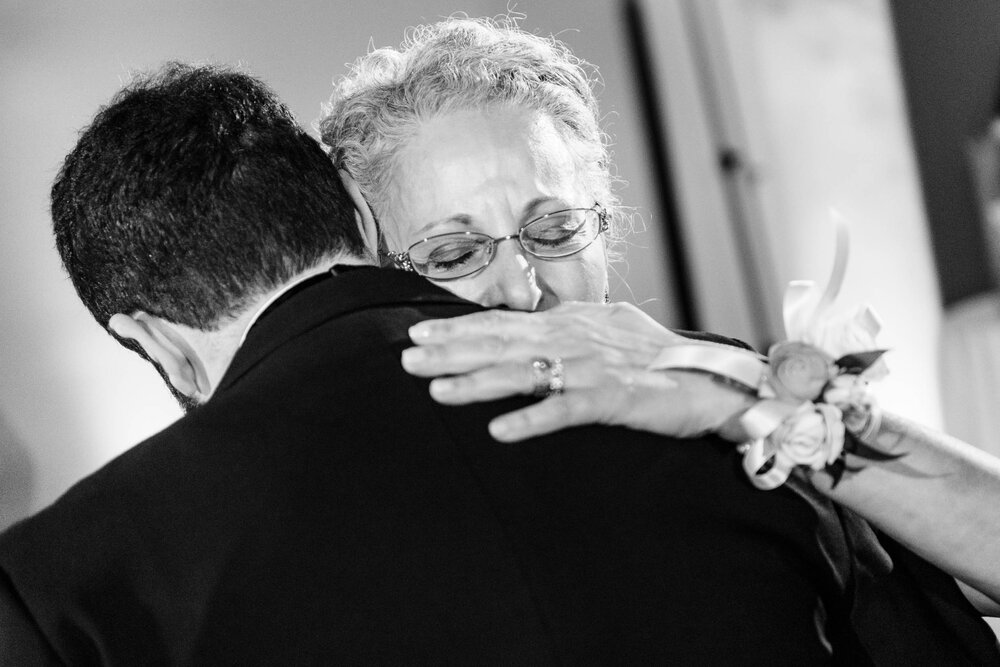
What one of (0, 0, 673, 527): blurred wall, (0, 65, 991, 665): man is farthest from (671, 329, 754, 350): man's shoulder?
(0, 0, 673, 527): blurred wall

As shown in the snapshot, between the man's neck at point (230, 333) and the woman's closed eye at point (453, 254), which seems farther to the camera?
the woman's closed eye at point (453, 254)

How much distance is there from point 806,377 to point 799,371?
10 mm

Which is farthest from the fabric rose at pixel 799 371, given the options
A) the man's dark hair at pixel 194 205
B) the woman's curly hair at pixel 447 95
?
the woman's curly hair at pixel 447 95

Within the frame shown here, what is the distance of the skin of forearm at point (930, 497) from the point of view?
1257 millimetres

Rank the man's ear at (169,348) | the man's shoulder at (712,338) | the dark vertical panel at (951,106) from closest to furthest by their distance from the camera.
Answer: the man's ear at (169,348)
the man's shoulder at (712,338)
the dark vertical panel at (951,106)

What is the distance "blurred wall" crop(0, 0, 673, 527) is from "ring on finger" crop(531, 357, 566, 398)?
1.97m

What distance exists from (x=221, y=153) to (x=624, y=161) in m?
→ 4.16

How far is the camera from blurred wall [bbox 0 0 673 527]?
296cm

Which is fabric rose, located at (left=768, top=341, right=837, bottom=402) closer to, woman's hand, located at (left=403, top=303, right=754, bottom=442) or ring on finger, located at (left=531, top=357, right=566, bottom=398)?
woman's hand, located at (left=403, top=303, right=754, bottom=442)

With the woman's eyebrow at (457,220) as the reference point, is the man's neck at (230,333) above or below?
below

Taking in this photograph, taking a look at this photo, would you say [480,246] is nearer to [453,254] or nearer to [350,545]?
[453,254]

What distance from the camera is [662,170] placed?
5.50 meters

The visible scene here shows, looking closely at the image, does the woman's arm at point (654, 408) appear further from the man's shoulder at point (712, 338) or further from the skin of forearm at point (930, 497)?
the man's shoulder at point (712, 338)

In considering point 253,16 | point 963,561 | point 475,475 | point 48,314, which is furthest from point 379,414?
point 253,16
